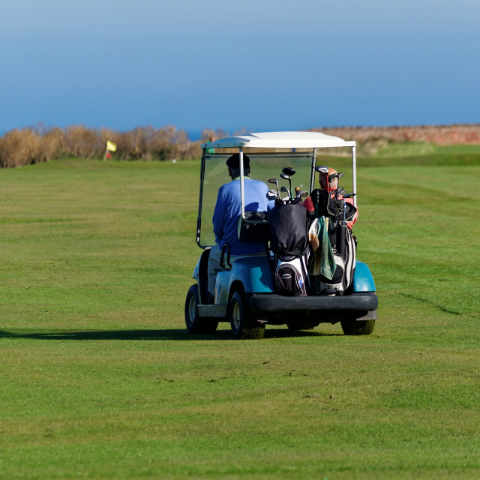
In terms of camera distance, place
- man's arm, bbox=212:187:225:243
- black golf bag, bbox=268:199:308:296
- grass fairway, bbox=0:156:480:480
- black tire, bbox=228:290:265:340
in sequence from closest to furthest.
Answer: grass fairway, bbox=0:156:480:480 < black golf bag, bbox=268:199:308:296 < black tire, bbox=228:290:265:340 < man's arm, bbox=212:187:225:243

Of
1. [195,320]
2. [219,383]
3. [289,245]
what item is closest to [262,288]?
[289,245]

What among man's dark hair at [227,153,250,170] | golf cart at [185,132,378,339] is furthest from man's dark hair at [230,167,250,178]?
golf cart at [185,132,378,339]

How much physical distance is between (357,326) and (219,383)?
356cm

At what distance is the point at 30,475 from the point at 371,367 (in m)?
3.55

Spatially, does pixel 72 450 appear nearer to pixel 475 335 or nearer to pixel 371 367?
pixel 371 367

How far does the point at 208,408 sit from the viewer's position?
21.8ft

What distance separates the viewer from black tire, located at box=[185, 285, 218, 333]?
11.3 m

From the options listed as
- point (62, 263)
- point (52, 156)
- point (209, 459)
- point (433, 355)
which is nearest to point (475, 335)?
point (433, 355)

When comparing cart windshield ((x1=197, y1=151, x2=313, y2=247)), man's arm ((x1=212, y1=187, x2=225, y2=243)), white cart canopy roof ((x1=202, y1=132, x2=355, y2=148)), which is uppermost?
white cart canopy roof ((x1=202, y1=132, x2=355, y2=148))

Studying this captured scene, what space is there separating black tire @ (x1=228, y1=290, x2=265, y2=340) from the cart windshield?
1.45 metres

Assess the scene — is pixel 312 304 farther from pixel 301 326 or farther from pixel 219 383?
pixel 219 383

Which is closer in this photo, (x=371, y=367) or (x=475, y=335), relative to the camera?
(x=371, y=367)

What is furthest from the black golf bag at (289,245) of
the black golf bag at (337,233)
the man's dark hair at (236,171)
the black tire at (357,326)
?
the black tire at (357,326)

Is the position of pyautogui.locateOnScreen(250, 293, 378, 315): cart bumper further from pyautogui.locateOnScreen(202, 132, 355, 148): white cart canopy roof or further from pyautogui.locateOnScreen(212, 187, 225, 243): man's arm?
pyautogui.locateOnScreen(202, 132, 355, 148): white cart canopy roof
